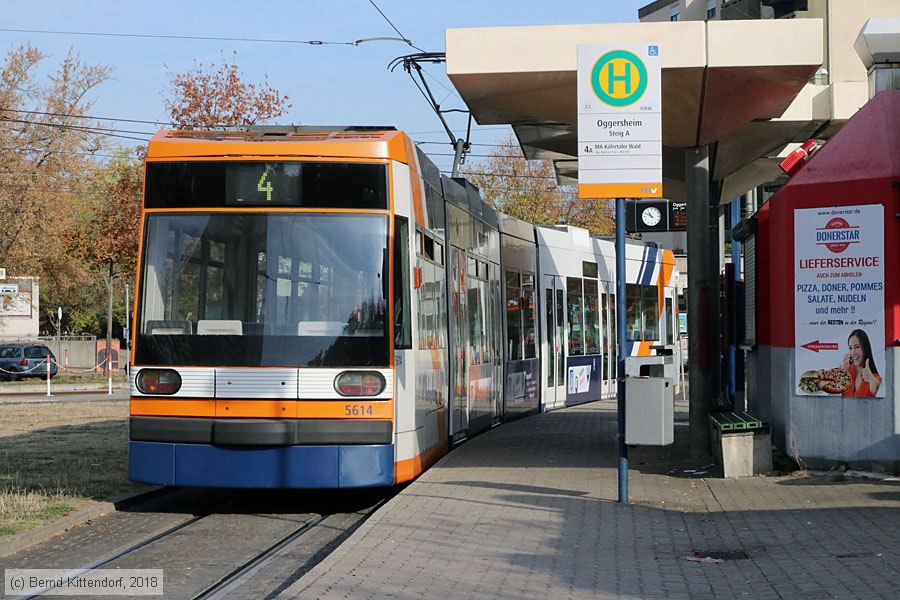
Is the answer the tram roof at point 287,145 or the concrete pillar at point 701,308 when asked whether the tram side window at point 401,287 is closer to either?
Result: the tram roof at point 287,145

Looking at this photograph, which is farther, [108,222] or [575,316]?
[108,222]

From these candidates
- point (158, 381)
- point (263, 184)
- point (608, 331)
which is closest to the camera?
point (158, 381)

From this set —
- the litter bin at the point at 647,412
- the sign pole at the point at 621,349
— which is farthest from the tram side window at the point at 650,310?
the litter bin at the point at 647,412

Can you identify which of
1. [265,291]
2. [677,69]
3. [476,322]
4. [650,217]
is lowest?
[476,322]

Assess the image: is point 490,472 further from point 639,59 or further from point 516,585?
point 516,585

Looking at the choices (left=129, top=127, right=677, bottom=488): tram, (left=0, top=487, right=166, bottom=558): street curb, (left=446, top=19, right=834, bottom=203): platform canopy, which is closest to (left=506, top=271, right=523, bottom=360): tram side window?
(left=446, top=19, right=834, bottom=203): platform canopy

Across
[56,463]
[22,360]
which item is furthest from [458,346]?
[22,360]

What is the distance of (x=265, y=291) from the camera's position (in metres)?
10.9

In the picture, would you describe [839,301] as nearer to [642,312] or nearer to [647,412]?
[647,412]

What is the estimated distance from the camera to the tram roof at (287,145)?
11141 mm

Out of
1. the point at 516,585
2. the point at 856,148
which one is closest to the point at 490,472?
the point at 856,148

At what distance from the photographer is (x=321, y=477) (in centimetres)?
1062

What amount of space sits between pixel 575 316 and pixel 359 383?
1487cm

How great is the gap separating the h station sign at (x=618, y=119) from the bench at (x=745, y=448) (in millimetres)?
2921
